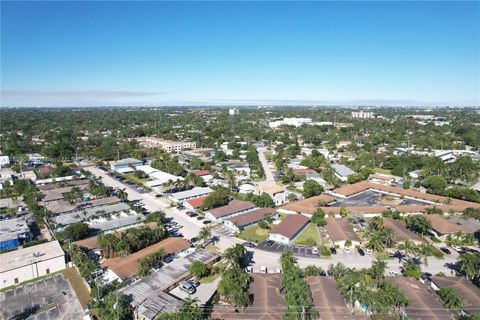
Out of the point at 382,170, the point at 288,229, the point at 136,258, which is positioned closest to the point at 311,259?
the point at 288,229

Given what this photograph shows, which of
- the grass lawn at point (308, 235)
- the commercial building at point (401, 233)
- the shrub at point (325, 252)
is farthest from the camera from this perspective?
the grass lawn at point (308, 235)

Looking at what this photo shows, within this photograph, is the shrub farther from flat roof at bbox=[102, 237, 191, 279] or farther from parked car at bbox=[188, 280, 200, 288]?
flat roof at bbox=[102, 237, 191, 279]

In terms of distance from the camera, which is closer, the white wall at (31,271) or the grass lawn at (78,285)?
the grass lawn at (78,285)

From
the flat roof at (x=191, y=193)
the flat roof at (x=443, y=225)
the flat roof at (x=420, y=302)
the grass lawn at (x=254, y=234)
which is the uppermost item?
the flat roof at (x=191, y=193)

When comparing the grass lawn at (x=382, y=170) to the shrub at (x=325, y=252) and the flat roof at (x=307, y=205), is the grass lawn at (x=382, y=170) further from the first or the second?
the shrub at (x=325, y=252)

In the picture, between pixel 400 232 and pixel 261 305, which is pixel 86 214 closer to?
pixel 261 305

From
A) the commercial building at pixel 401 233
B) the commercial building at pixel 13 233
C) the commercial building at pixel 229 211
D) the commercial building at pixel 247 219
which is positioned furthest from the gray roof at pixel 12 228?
the commercial building at pixel 401 233

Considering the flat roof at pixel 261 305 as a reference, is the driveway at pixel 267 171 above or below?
above
